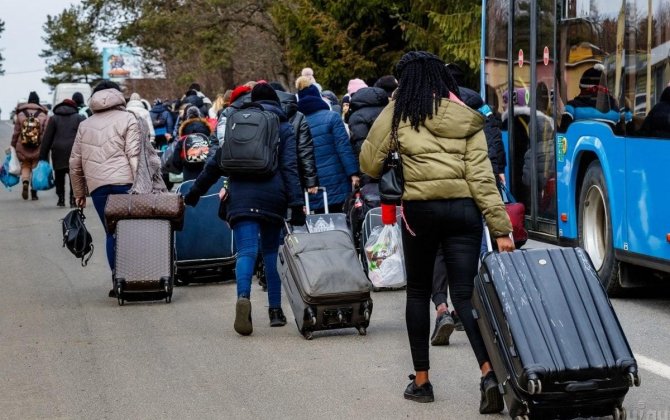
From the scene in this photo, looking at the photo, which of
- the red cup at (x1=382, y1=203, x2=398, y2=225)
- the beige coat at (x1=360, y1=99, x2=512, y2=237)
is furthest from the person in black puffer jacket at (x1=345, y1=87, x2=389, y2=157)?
the beige coat at (x1=360, y1=99, x2=512, y2=237)

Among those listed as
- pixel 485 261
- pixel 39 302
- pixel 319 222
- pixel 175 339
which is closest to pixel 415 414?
pixel 485 261

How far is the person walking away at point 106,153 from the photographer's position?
39.8ft

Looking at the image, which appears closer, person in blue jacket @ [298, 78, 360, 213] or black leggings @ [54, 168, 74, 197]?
person in blue jacket @ [298, 78, 360, 213]

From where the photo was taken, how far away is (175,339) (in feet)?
32.4

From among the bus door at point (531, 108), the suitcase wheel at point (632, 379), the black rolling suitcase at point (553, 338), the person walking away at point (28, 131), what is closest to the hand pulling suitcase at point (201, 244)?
the bus door at point (531, 108)

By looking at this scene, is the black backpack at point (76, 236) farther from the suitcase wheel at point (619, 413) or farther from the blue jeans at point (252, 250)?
the suitcase wheel at point (619, 413)

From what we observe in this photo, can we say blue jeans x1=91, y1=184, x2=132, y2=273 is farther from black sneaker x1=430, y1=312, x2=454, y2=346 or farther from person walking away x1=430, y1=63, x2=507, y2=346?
black sneaker x1=430, y1=312, x2=454, y2=346

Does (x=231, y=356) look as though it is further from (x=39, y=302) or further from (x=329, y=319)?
(x=39, y=302)

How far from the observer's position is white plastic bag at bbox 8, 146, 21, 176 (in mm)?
25078

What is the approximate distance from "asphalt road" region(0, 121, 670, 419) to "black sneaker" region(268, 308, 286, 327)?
0.11 metres

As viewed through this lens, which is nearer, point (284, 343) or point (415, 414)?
→ point (415, 414)

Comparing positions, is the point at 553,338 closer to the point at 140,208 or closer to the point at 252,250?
the point at 252,250

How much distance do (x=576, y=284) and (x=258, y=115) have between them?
3867mm

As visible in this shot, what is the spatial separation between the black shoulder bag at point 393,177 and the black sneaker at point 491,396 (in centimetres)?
99
